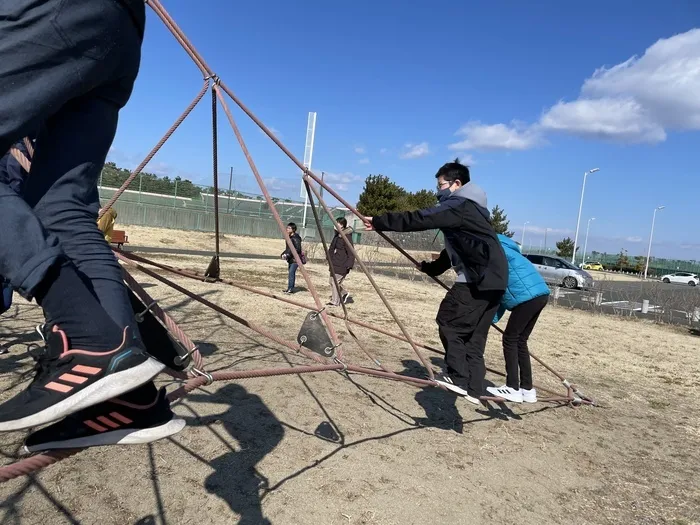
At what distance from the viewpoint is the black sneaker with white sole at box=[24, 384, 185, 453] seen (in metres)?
1.13

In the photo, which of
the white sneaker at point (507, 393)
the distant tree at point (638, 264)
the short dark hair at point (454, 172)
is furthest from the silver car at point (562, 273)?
the distant tree at point (638, 264)

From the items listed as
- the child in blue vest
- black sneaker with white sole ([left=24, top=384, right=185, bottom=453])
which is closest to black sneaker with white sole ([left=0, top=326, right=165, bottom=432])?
black sneaker with white sole ([left=24, top=384, right=185, bottom=453])

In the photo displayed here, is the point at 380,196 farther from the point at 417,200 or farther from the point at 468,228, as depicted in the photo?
the point at 468,228

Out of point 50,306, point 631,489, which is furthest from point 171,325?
point 631,489

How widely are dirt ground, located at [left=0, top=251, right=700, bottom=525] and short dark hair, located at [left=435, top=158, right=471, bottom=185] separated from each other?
1750mm

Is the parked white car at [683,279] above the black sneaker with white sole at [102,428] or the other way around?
the other way around

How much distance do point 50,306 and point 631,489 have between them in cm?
341

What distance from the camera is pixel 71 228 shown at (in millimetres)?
1174

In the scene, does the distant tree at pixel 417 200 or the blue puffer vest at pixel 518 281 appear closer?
the blue puffer vest at pixel 518 281

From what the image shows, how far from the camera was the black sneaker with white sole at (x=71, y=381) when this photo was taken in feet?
3.36

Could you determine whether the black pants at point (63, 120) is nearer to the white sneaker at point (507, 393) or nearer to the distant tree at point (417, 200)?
the white sneaker at point (507, 393)

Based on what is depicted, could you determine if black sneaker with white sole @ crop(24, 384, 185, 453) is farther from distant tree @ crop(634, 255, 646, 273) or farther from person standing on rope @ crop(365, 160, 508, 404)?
distant tree @ crop(634, 255, 646, 273)

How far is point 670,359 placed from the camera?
7.71 meters

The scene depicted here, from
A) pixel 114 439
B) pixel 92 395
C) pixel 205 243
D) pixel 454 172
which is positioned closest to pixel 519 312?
pixel 454 172
